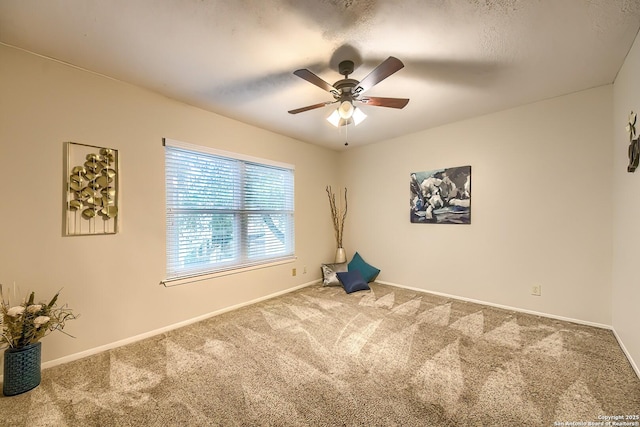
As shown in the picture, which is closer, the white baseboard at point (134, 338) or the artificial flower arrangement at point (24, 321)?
the artificial flower arrangement at point (24, 321)

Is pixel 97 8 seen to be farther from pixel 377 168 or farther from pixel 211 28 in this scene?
pixel 377 168

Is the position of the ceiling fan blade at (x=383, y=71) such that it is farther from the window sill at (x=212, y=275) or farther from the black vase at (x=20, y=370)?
the black vase at (x=20, y=370)

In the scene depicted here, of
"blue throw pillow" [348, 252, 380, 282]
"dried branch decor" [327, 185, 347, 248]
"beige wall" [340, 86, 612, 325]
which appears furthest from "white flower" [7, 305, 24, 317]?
"beige wall" [340, 86, 612, 325]

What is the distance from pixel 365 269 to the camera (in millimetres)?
4414

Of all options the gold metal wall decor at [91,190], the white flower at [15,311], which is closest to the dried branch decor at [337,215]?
the gold metal wall decor at [91,190]

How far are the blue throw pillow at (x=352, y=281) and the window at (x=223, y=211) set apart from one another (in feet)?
3.10

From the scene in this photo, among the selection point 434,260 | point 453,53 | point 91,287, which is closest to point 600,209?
point 434,260

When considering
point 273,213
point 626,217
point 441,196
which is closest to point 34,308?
point 273,213

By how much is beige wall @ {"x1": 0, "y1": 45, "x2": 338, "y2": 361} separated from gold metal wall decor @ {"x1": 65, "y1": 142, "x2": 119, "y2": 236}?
6 cm

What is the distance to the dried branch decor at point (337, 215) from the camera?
4801mm

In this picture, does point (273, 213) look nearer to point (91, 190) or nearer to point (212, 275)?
point (212, 275)

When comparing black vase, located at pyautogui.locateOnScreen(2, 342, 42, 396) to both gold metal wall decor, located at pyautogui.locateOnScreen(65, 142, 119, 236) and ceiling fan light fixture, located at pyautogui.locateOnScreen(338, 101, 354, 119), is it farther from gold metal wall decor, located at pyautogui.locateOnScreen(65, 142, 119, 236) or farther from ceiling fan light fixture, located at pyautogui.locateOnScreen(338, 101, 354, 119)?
ceiling fan light fixture, located at pyautogui.locateOnScreen(338, 101, 354, 119)

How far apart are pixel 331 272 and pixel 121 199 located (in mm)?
3015

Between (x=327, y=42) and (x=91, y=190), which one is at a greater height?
(x=327, y=42)
